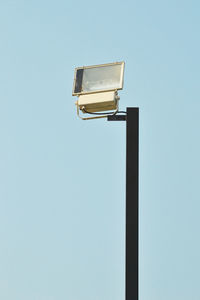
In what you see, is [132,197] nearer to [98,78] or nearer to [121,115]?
[121,115]

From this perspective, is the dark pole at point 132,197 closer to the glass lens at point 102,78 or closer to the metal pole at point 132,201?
the metal pole at point 132,201

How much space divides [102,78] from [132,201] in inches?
→ 54.2

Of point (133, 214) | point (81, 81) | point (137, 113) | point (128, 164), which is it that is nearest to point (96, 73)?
point (81, 81)

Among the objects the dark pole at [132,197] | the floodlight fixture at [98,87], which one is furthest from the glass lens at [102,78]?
the dark pole at [132,197]

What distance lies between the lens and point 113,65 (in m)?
6.69

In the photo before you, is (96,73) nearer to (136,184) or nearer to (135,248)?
(136,184)

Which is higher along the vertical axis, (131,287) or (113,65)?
(113,65)

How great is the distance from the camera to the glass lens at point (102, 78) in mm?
6609

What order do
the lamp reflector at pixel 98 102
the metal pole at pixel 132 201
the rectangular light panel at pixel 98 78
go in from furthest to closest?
1. the rectangular light panel at pixel 98 78
2. the lamp reflector at pixel 98 102
3. the metal pole at pixel 132 201

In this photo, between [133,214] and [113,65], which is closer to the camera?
[133,214]

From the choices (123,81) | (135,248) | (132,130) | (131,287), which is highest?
(123,81)

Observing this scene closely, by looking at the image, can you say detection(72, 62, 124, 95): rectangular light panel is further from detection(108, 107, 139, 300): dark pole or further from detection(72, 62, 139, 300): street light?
detection(108, 107, 139, 300): dark pole

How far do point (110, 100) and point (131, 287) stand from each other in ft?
6.14

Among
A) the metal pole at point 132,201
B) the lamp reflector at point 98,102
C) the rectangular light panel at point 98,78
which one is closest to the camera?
the metal pole at point 132,201
